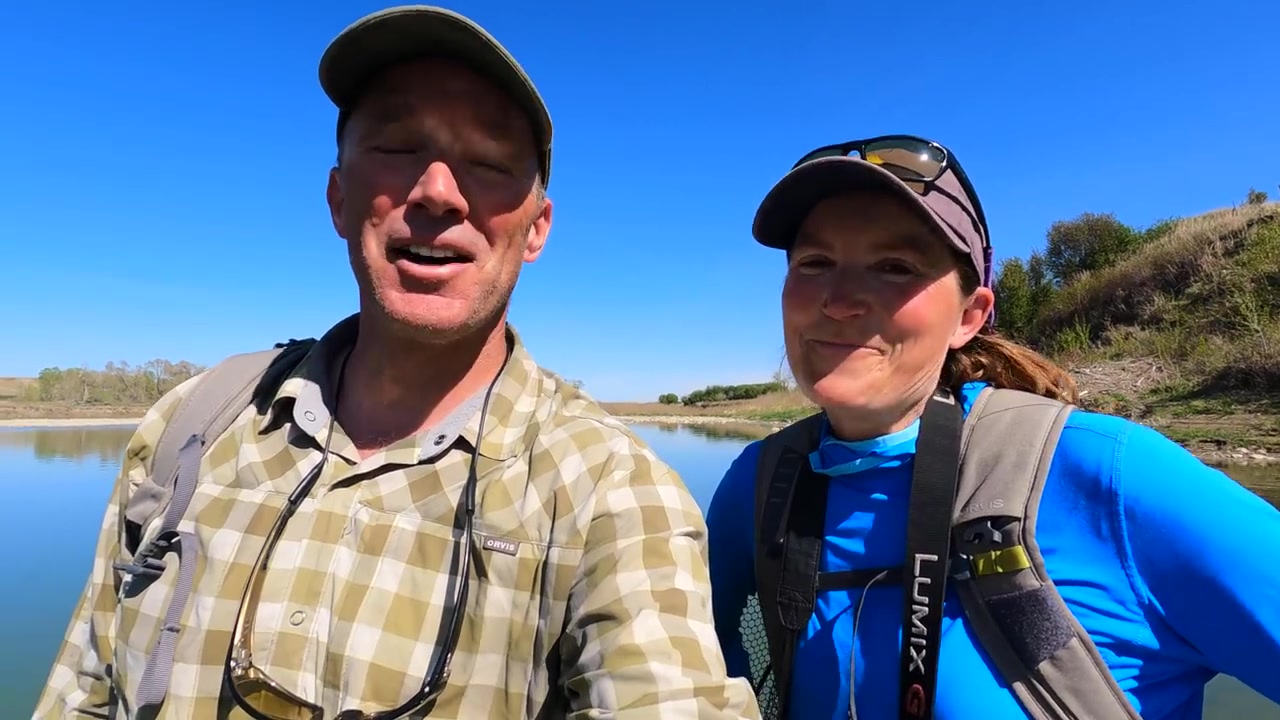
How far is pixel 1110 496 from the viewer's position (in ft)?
4.25

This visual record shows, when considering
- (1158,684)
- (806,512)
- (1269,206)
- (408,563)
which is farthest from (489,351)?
(1269,206)

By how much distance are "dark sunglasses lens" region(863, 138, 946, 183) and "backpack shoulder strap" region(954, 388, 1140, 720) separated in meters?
0.62

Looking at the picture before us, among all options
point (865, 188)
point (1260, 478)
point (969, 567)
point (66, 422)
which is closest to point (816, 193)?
point (865, 188)

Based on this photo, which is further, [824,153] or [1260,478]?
[1260,478]

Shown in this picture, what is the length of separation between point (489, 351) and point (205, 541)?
0.68 m

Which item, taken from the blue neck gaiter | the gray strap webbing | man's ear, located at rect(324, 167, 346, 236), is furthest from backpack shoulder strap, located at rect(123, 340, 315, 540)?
the blue neck gaiter

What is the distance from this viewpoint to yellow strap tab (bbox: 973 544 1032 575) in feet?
4.20

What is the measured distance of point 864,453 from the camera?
159 cm

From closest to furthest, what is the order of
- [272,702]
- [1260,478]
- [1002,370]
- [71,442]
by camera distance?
[272,702], [1002,370], [1260,478], [71,442]

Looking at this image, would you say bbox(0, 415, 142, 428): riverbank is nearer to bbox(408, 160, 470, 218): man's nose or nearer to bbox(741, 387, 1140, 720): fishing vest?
bbox(408, 160, 470, 218): man's nose

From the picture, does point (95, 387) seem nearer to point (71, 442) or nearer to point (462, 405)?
point (71, 442)

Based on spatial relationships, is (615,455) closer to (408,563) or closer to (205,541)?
(408,563)

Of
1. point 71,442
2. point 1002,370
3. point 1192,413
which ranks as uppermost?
point 1192,413

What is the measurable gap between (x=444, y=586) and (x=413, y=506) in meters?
0.17
